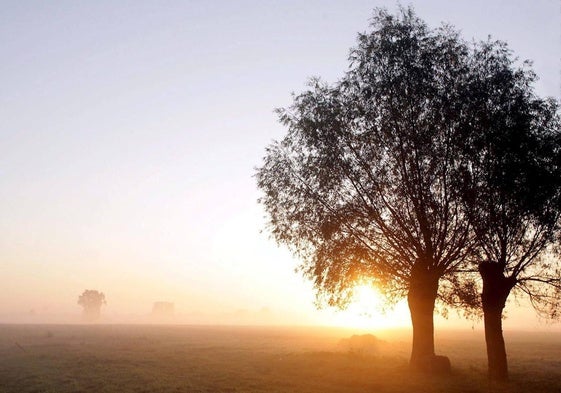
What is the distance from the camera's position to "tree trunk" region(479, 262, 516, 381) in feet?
101

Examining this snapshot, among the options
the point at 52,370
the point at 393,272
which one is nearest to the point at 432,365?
the point at 393,272

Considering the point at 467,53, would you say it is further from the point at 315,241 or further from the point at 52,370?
the point at 52,370

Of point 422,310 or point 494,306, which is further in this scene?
point 422,310

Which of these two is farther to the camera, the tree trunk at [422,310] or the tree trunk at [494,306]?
the tree trunk at [422,310]

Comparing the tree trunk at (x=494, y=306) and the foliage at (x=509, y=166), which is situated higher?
the foliage at (x=509, y=166)

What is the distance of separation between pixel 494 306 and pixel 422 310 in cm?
510

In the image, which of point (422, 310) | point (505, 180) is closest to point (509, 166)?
point (505, 180)

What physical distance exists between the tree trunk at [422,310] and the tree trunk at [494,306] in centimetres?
357

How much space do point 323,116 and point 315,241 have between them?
990cm

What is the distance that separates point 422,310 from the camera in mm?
34094

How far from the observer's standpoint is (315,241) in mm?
35188

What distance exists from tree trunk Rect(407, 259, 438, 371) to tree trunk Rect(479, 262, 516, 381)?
357cm

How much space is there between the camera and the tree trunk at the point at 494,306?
30906 mm

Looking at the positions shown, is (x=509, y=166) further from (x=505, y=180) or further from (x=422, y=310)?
(x=422, y=310)
